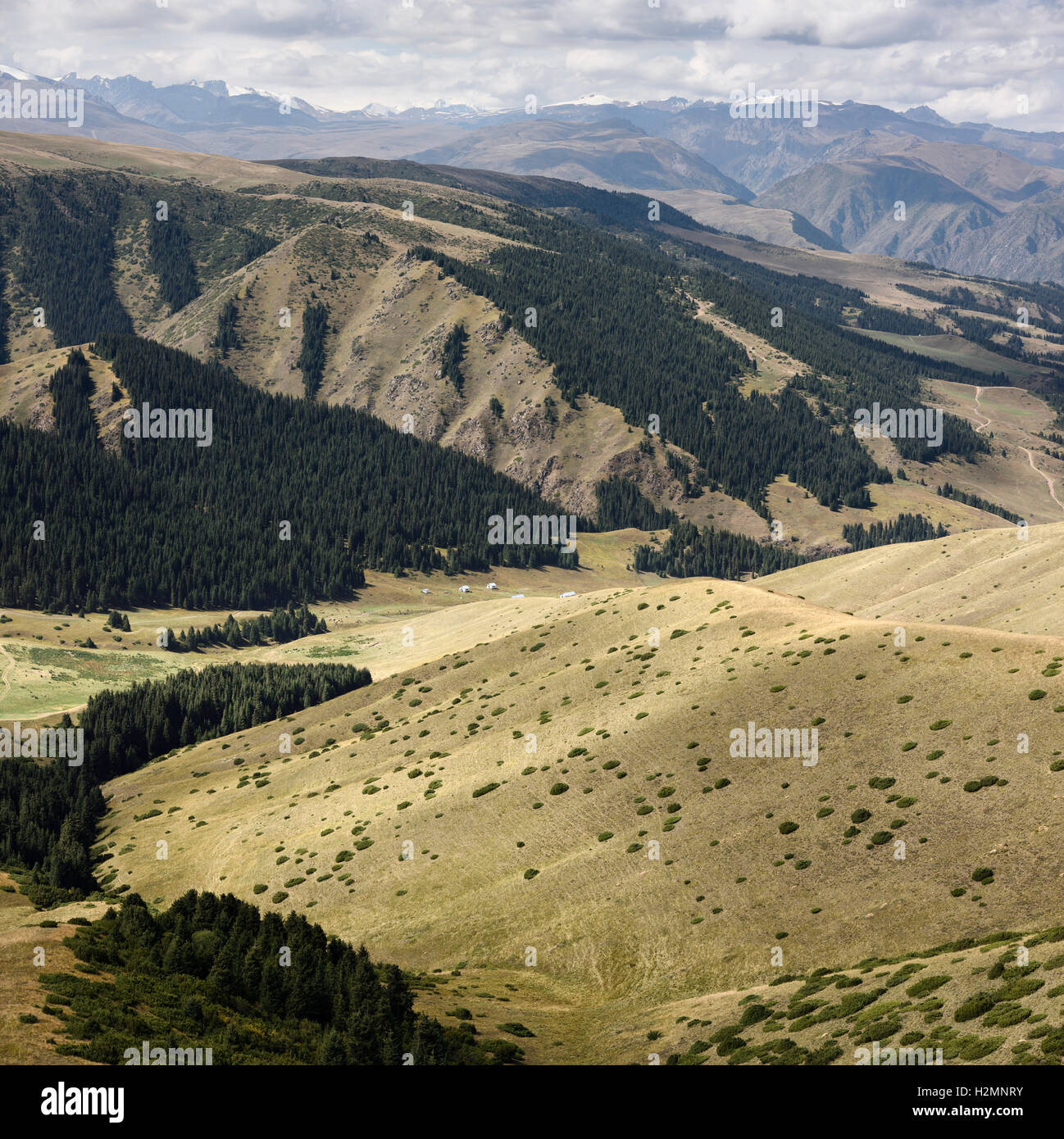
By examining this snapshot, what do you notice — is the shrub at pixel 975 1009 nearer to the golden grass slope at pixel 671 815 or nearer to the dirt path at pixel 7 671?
the golden grass slope at pixel 671 815

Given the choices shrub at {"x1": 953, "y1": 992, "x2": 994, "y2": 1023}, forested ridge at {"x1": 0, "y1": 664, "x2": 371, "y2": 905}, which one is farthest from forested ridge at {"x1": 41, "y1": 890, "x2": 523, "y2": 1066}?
forested ridge at {"x1": 0, "y1": 664, "x2": 371, "y2": 905}

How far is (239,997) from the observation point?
62.9 metres

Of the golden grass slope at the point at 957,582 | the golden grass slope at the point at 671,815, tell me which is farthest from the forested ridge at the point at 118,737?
the golden grass slope at the point at 957,582

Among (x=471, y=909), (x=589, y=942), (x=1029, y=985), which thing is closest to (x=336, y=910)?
(x=471, y=909)

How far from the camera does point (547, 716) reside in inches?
3969


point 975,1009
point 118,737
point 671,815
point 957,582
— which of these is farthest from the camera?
point 118,737

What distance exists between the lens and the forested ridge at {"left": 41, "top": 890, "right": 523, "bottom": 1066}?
172 feet

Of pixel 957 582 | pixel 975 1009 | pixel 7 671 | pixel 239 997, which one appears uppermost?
pixel 957 582

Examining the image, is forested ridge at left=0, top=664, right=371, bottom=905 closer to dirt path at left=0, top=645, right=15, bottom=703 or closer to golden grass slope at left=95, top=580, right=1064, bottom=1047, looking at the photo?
golden grass slope at left=95, top=580, right=1064, bottom=1047

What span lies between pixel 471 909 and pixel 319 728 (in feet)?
190

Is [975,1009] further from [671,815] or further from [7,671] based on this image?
[7,671]

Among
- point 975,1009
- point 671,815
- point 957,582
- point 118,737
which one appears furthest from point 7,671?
point 975,1009
